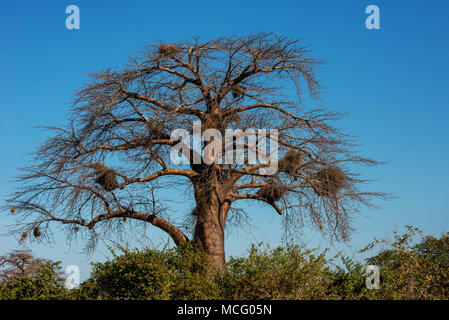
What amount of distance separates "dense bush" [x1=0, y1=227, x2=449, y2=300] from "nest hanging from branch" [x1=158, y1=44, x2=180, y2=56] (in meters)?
4.77

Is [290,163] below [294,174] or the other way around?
the other way around

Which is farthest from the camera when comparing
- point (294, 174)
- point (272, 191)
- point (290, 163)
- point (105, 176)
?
point (294, 174)

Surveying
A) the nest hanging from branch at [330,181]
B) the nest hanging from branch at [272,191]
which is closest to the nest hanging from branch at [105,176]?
the nest hanging from branch at [272,191]

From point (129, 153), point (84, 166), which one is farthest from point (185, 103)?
point (84, 166)

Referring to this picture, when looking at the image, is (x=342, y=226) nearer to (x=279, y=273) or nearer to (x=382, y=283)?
(x=382, y=283)

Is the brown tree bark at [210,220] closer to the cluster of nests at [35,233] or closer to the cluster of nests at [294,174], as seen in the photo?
the cluster of nests at [294,174]

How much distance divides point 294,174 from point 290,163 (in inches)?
14.7

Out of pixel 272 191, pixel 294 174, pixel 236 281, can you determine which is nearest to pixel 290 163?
pixel 294 174

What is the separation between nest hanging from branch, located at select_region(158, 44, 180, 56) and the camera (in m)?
11.2

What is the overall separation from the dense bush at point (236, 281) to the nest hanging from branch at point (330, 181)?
2699 mm

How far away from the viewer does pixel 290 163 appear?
36.5 feet

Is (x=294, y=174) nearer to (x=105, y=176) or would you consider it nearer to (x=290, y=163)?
(x=290, y=163)

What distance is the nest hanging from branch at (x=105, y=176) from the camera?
10836 mm

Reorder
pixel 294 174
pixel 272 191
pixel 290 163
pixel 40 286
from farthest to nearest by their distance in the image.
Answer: pixel 294 174, pixel 290 163, pixel 272 191, pixel 40 286
